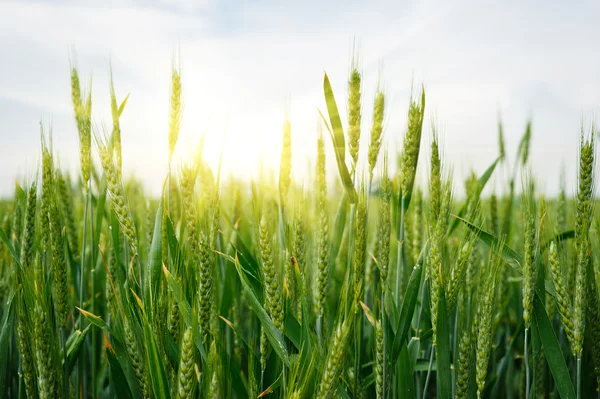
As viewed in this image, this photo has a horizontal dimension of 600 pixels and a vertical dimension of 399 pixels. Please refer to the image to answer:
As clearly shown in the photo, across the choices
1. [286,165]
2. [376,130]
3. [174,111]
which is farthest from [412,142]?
[174,111]

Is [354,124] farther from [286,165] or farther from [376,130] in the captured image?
[286,165]

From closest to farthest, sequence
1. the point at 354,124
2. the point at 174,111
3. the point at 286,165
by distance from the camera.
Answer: the point at 354,124 → the point at 174,111 → the point at 286,165

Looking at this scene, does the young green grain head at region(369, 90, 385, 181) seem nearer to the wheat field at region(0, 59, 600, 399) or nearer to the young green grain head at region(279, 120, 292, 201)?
the wheat field at region(0, 59, 600, 399)

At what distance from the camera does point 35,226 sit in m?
1.72

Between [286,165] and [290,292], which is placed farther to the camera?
[286,165]

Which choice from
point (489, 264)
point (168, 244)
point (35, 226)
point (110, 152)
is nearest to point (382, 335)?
point (489, 264)

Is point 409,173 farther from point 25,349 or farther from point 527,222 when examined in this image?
point 25,349

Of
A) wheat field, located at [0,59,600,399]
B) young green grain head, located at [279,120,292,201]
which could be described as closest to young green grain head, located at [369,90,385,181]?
wheat field, located at [0,59,600,399]

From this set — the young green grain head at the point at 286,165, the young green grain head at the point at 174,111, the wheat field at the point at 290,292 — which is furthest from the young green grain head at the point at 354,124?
the young green grain head at the point at 174,111

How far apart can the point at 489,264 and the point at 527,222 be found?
0.22 m

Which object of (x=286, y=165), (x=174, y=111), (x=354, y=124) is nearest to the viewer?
(x=354, y=124)

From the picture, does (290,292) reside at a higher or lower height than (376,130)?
lower

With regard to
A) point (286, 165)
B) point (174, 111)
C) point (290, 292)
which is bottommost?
point (290, 292)

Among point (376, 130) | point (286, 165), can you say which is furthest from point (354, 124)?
point (286, 165)
